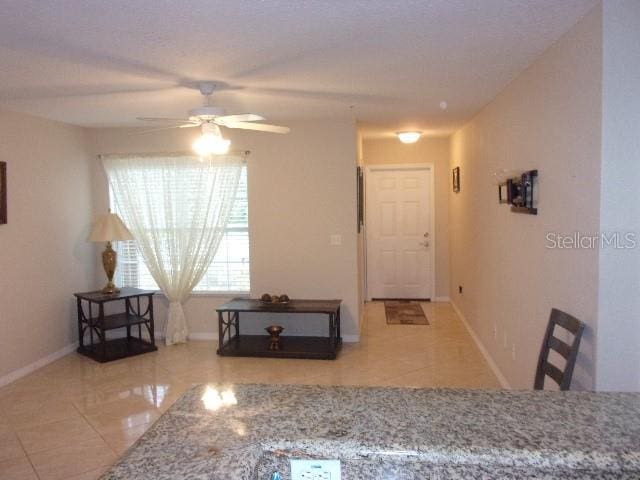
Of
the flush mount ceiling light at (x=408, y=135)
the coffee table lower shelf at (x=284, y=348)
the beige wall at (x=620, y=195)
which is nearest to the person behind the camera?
the beige wall at (x=620, y=195)

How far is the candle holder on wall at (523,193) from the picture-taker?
122 inches

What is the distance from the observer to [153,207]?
5.42m

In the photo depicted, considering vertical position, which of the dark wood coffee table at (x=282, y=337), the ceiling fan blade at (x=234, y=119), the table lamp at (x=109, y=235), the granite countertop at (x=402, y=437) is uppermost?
the ceiling fan blade at (x=234, y=119)

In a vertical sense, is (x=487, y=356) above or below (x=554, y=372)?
below

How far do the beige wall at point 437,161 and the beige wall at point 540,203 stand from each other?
6.46 ft

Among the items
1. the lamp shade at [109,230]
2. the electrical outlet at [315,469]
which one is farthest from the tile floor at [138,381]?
the electrical outlet at [315,469]

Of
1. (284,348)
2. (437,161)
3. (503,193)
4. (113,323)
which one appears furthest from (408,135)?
(113,323)

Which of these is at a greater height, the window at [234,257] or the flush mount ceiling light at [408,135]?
the flush mount ceiling light at [408,135]

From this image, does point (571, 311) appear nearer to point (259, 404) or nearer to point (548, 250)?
point (548, 250)

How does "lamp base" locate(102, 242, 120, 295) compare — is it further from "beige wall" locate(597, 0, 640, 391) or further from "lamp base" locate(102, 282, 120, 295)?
"beige wall" locate(597, 0, 640, 391)

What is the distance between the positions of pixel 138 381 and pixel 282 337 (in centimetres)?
153

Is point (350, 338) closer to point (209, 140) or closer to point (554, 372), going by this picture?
point (209, 140)

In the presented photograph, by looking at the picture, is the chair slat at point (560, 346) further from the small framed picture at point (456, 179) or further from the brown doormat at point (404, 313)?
the small framed picture at point (456, 179)

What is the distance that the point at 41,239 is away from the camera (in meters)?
4.74
